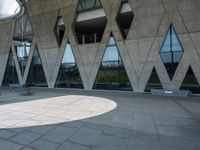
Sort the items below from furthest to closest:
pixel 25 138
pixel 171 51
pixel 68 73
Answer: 1. pixel 68 73
2. pixel 171 51
3. pixel 25 138

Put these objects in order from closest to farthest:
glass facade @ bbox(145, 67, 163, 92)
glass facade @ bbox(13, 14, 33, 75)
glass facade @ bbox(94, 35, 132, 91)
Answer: glass facade @ bbox(145, 67, 163, 92), glass facade @ bbox(94, 35, 132, 91), glass facade @ bbox(13, 14, 33, 75)

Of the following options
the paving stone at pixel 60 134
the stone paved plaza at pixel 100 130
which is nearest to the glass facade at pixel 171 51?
the stone paved plaza at pixel 100 130

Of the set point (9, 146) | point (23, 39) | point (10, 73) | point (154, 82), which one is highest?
point (23, 39)

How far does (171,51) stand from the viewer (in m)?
15.3

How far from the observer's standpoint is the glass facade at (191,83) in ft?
47.5

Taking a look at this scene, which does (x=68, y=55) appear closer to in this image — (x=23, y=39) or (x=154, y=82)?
(x=23, y=39)

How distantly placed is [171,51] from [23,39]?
19.1 metres

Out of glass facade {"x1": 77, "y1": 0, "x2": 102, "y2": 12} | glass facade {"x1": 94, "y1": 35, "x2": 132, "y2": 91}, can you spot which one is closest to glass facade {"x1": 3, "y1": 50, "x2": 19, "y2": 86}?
glass facade {"x1": 77, "y1": 0, "x2": 102, "y2": 12}

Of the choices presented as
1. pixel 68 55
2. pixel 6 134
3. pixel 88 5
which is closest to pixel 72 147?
pixel 6 134

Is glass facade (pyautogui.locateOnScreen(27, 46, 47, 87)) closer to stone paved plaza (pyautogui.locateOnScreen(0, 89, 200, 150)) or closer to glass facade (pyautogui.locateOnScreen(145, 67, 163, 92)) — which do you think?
glass facade (pyautogui.locateOnScreen(145, 67, 163, 92))

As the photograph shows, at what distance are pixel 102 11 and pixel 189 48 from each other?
9147mm

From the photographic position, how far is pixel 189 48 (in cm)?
1455

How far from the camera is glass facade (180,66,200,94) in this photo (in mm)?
14484

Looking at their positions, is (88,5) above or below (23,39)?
above
